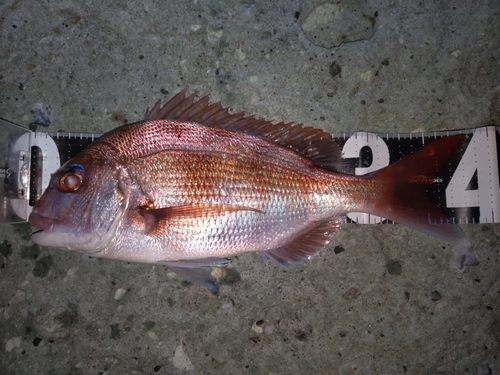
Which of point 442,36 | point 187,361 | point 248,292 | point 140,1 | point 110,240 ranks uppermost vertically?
point 140,1

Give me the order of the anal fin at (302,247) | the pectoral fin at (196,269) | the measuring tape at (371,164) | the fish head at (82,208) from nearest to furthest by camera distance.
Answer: the fish head at (82,208)
the pectoral fin at (196,269)
the anal fin at (302,247)
the measuring tape at (371,164)

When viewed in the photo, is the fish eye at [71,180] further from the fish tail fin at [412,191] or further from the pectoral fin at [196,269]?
the fish tail fin at [412,191]

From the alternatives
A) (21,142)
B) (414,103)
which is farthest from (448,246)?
(21,142)

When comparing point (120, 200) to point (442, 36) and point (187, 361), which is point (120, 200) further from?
point (442, 36)

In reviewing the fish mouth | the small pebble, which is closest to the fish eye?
the fish mouth

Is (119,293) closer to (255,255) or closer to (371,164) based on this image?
(255,255)

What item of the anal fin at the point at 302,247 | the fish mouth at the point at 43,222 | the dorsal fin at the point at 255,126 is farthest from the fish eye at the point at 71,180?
the anal fin at the point at 302,247
